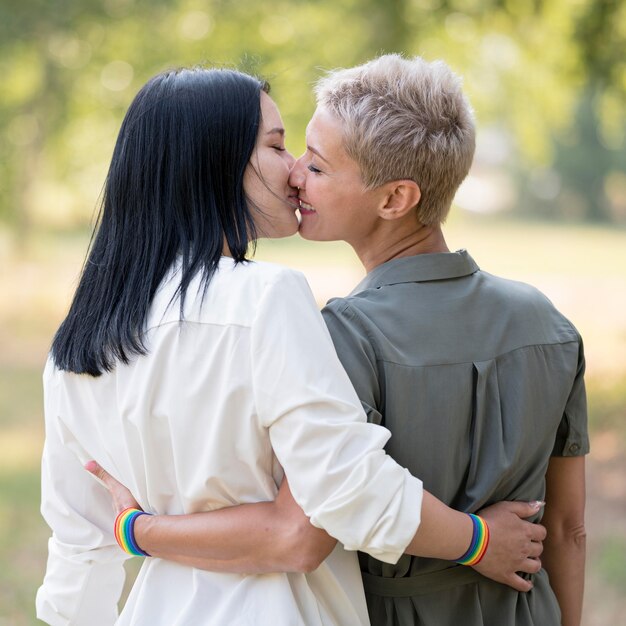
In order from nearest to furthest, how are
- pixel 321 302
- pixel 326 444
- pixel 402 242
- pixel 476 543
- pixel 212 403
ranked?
pixel 326 444 → pixel 212 403 → pixel 476 543 → pixel 402 242 → pixel 321 302

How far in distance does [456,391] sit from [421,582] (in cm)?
38

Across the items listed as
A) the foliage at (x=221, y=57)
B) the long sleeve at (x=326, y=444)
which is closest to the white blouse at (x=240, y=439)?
the long sleeve at (x=326, y=444)

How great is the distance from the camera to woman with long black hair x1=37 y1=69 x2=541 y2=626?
168 cm

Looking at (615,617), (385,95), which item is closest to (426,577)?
(385,95)

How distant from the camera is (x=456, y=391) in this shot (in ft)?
6.28

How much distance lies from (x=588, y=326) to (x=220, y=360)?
11325 mm

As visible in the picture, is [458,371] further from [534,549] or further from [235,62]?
[235,62]

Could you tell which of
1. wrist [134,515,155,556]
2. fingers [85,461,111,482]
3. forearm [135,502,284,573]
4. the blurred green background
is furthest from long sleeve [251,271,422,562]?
the blurred green background

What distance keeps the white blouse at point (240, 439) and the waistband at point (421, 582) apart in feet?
0.27

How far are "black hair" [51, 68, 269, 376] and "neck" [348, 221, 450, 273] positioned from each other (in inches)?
11.8

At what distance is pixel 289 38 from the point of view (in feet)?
37.6

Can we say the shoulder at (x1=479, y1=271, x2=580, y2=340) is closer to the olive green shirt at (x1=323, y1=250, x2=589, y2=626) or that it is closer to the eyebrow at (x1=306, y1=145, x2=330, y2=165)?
the olive green shirt at (x1=323, y1=250, x2=589, y2=626)

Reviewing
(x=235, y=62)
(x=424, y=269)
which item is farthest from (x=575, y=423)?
(x=235, y=62)

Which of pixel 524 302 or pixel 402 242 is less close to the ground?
pixel 402 242
